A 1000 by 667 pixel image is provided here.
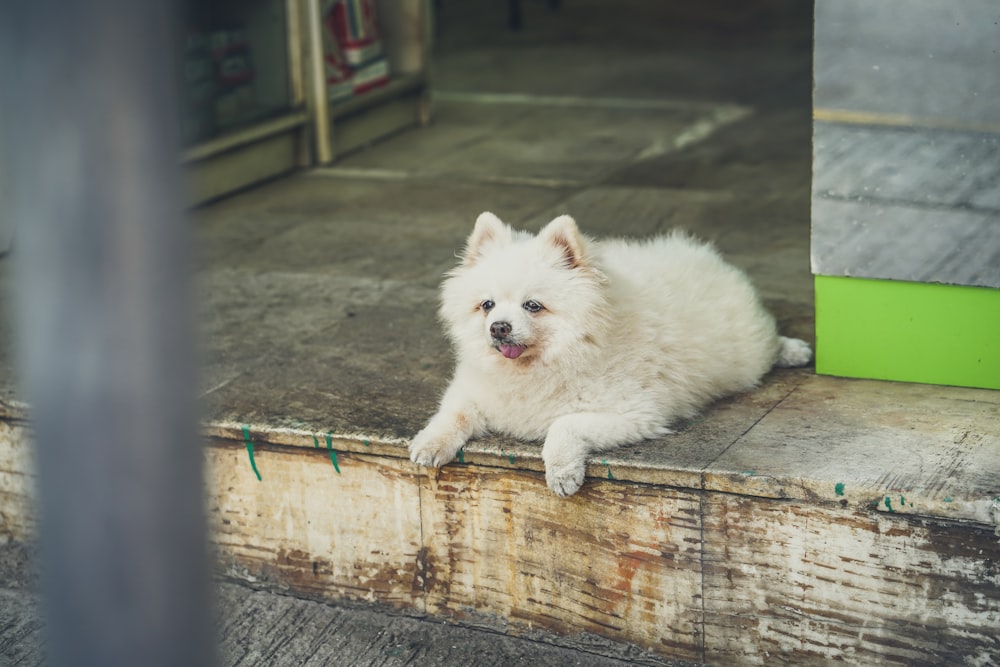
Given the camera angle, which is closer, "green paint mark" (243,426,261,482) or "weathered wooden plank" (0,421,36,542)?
"green paint mark" (243,426,261,482)

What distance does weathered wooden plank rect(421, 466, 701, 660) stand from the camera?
135 inches

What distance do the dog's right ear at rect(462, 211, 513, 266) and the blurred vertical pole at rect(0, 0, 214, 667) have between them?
2.54 meters

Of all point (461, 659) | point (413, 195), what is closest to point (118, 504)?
point (461, 659)

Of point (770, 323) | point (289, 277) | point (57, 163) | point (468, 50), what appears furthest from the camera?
point (468, 50)

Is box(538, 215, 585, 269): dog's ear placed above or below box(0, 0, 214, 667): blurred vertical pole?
below

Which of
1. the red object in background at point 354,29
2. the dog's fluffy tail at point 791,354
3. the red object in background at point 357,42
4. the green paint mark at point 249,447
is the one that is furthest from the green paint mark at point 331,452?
the red object in background at point 354,29

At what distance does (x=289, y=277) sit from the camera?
5.53m

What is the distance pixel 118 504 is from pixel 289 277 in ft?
14.9

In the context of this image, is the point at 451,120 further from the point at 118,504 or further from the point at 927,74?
the point at 118,504

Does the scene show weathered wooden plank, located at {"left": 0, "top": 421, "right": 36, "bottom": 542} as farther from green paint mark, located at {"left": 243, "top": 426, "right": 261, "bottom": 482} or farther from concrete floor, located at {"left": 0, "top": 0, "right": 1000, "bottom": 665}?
green paint mark, located at {"left": 243, "top": 426, "right": 261, "bottom": 482}

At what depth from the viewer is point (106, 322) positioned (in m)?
1.03

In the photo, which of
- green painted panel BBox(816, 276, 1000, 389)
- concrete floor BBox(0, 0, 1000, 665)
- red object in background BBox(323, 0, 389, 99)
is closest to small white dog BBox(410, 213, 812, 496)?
concrete floor BBox(0, 0, 1000, 665)

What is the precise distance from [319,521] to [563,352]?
39.4 inches

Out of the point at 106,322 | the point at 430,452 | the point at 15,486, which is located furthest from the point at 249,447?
the point at 106,322
